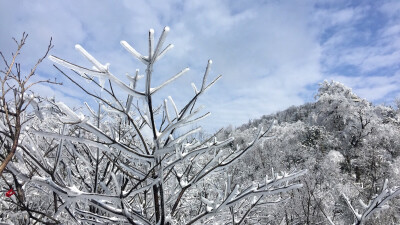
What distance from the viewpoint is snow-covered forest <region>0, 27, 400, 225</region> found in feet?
5.07

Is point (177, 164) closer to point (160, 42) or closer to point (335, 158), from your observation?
point (160, 42)

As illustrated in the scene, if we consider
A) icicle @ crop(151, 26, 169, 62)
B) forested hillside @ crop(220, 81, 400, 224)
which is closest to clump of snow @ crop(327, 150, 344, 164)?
forested hillside @ crop(220, 81, 400, 224)

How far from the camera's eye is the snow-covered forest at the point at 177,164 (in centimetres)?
154

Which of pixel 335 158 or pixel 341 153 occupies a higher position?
pixel 341 153

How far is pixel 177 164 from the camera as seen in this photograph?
2.03 m

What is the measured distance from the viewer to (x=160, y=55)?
1.37 metres

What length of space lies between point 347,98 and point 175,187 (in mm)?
22000

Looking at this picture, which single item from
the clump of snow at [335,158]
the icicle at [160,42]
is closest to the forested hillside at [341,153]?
the clump of snow at [335,158]

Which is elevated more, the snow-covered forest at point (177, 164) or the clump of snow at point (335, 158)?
the clump of snow at point (335, 158)

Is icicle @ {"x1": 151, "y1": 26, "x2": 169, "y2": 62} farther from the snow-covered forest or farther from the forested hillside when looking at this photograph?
the forested hillside

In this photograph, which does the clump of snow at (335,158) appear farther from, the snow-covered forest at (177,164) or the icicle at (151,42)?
the icicle at (151,42)

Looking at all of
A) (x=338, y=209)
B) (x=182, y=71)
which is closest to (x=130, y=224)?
(x=182, y=71)

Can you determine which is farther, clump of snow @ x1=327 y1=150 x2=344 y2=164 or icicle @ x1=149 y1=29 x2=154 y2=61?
clump of snow @ x1=327 y1=150 x2=344 y2=164

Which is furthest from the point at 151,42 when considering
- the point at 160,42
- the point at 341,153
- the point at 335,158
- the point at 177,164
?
the point at 341,153
